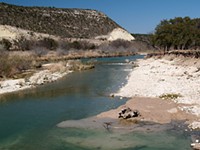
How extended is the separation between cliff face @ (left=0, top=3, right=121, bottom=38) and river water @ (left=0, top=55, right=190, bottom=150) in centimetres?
10459

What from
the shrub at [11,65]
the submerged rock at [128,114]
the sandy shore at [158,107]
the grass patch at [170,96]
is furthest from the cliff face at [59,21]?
the submerged rock at [128,114]

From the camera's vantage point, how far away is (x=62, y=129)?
762 inches

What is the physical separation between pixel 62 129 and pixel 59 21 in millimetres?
139240

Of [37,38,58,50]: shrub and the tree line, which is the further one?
[37,38,58,50]: shrub

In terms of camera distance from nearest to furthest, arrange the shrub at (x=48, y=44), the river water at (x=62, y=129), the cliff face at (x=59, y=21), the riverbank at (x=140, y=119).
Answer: the river water at (x=62, y=129) < the riverbank at (x=140, y=119) < the shrub at (x=48, y=44) < the cliff face at (x=59, y=21)

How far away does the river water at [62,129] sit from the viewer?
16250mm

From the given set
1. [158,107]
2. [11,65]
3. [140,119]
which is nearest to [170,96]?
[158,107]

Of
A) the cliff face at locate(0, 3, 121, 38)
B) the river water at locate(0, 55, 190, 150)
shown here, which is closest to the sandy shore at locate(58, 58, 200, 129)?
the river water at locate(0, 55, 190, 150)

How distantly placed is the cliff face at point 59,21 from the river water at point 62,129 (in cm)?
10459

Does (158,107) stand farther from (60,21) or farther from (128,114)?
(60,21)

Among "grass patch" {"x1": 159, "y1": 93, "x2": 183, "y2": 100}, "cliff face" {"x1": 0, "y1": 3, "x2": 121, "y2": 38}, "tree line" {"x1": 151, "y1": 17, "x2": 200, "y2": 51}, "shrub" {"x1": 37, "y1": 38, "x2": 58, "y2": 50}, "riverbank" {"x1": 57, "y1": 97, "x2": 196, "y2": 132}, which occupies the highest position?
"cliff face" {"x1": 0, "y1": 3, "x2": 121, "y2": 38}

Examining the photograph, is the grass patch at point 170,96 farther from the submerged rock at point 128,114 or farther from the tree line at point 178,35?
the tree line at point 178,35

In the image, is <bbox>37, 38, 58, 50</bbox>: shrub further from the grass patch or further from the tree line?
the grass patch

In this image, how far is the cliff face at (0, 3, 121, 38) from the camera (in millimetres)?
136625
